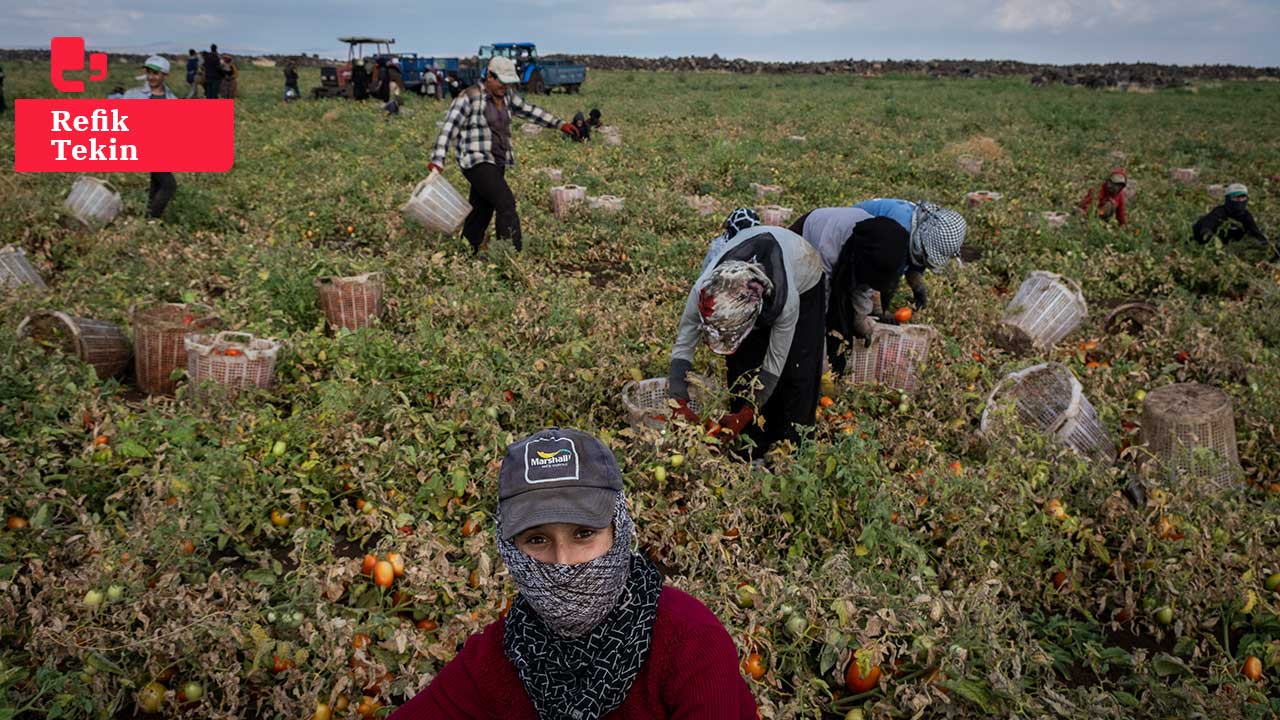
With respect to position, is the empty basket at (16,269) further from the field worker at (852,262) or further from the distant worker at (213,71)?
the distant worker at (213,71)

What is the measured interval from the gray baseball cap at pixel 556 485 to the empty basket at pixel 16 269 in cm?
562

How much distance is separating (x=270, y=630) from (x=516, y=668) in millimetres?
1488

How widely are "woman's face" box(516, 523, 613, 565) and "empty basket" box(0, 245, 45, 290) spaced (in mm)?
5622

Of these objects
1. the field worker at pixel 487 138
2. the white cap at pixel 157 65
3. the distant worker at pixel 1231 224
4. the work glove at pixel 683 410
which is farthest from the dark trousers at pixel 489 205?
the distant worker at pixel 1231 224

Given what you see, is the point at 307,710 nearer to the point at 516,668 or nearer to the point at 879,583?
the point at 516,668

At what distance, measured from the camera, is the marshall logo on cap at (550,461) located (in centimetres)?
145

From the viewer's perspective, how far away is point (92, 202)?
25.0 ft

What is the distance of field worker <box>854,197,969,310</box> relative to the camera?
4.42 meters

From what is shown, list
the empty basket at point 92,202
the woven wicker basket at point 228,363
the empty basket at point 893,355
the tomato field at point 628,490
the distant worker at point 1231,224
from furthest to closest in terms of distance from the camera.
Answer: the empty basket at point 92,202
the distant worker at point 1231,224
the empty basket at point 893,355
the woven wicker basket at point 228,363
the tomato field at point 628,490

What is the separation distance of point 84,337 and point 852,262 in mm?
4426

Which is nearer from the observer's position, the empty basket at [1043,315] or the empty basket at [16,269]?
the empty basket at [1043,315]

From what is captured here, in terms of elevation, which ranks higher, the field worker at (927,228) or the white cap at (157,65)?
the white cap at (157,65)

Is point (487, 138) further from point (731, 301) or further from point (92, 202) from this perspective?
point (92, 202)

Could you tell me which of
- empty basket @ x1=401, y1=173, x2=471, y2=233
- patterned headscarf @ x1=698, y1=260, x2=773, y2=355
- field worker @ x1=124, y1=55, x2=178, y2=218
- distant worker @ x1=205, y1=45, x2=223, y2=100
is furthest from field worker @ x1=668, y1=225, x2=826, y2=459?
distant worker @ x1=205, y1=45, x2=223, y2=100
